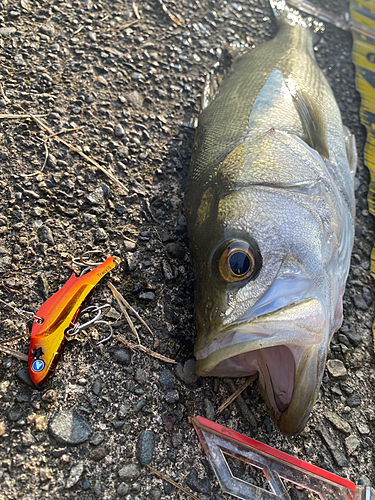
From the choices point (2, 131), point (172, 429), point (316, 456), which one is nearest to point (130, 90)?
point (2, 131)

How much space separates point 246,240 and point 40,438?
1.50 metres

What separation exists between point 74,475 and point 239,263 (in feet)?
4.47

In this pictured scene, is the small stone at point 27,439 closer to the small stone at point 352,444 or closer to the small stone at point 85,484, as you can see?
the small stone at point 85,484

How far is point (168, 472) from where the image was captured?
6.33 ft

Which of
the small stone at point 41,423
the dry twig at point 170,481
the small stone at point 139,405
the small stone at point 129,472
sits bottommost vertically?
the small stone at point 41,423

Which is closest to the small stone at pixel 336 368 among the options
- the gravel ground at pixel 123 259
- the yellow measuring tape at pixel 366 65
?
the gravel ground at pixel 123 259

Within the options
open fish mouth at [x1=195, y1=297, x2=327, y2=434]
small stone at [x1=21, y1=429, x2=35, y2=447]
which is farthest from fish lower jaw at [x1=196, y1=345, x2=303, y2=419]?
small stone at [x1=21, y1=429, x2=35, y2=447]

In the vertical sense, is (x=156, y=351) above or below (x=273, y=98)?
below

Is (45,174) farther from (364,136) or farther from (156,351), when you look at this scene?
(364,136)

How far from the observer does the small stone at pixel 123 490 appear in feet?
6.00

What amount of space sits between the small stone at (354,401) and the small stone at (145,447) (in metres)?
1.33

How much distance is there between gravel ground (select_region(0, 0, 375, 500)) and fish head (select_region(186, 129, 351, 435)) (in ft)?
1.18

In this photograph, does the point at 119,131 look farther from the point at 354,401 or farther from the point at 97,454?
the point at 354,401

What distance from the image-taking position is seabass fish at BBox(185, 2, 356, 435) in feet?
5.90
